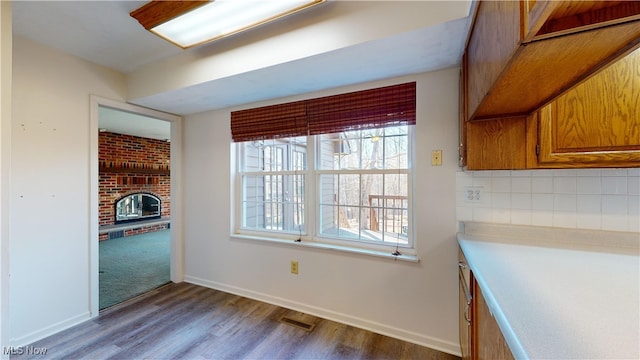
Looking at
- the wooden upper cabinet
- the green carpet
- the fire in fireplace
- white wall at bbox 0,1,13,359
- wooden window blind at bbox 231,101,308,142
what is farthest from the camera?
the fire in fireplace

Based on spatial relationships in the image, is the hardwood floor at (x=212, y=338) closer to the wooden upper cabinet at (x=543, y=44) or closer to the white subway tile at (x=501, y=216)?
the white subway tile at (x=501, y=216)

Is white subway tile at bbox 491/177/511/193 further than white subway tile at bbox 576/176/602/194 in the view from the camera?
Yes

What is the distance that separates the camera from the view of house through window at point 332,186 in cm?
205

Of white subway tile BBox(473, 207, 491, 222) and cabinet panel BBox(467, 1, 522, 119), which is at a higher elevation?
cabinet panel BBox(467, 1, 522, 119)

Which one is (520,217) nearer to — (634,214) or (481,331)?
(634,214)

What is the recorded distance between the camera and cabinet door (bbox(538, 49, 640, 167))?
110cm

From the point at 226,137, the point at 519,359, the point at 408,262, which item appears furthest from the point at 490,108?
the point at 226,137

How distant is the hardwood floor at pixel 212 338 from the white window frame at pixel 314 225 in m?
0.64

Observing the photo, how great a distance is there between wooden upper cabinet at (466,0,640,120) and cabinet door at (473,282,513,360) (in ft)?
2.70

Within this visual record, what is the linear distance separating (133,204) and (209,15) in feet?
→ 19.1

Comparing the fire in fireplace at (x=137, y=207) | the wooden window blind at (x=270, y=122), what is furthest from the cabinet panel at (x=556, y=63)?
the fire in fireplace at (x=137, y=207)

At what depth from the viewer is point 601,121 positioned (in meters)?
1.13

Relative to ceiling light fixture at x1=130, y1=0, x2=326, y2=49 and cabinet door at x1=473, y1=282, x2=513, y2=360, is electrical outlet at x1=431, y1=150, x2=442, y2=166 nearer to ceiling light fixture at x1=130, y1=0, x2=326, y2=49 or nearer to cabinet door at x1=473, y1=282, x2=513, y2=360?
cabinet door at x1=473, y1=282, x2=513, y2=360

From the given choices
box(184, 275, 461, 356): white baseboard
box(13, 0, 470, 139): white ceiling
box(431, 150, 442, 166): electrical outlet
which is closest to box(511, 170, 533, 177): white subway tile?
box(431, 150, 442, 166): electrical outlet
